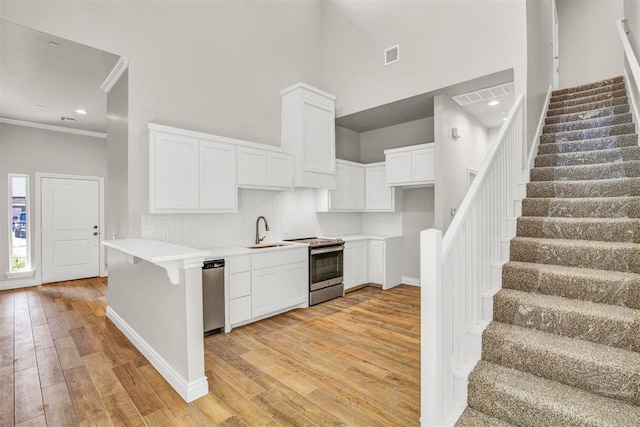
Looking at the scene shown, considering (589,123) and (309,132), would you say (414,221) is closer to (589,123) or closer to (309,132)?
(309,132)

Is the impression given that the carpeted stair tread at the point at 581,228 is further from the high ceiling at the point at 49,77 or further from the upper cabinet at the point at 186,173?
the high ceiling at the point at 49,77

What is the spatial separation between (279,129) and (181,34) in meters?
1.69

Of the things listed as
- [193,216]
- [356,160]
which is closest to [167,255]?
[193,216]

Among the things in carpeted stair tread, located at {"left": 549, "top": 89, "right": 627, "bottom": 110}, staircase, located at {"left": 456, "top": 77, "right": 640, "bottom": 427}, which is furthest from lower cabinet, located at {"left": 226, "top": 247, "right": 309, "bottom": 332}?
carpeted stair tread, located at {"left": 549, "top": 89, "right": 627, "bottom": 110}

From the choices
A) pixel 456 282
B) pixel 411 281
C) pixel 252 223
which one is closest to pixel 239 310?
pixel 252 223

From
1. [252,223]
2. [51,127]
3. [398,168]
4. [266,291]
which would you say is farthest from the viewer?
[51,127]

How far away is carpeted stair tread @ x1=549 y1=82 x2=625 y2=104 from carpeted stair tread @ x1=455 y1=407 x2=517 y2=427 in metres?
5.04

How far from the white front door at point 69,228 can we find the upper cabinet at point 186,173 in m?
3.99

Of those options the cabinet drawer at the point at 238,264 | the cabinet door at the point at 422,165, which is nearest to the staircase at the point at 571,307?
the cabinet door at the point at 422,165

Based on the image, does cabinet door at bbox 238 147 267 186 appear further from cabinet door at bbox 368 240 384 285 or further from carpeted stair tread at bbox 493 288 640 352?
carpeted stair tread at bbox 493 288 640 352

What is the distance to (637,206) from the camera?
7.68 feet

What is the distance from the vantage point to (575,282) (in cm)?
203

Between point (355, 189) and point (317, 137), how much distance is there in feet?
4.41

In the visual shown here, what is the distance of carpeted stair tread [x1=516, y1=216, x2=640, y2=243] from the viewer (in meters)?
2.23
